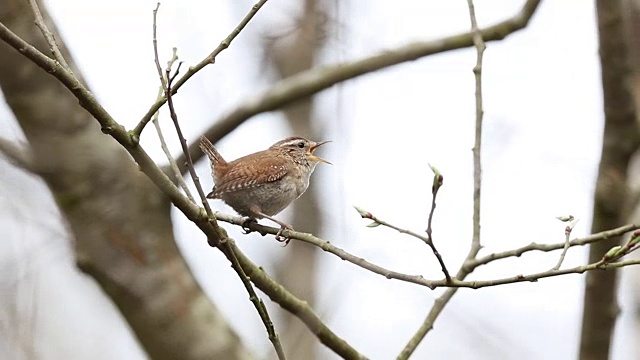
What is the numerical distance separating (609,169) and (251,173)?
4.84ft

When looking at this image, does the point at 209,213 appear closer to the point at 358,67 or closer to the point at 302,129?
the point at 358,67

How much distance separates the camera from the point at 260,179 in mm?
3662

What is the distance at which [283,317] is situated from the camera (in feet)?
18.8

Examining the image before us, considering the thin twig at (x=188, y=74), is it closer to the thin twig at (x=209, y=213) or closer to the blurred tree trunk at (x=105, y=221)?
the thin twig at (x=209, y=213)

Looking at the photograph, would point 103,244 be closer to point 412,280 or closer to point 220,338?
point 220,338

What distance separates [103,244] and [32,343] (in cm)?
79

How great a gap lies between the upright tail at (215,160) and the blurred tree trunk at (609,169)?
1.63 meters

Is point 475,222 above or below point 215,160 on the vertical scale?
above

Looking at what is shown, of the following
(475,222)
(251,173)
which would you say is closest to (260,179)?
(251,173)

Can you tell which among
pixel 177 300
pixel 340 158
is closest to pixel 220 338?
pixel 177 300

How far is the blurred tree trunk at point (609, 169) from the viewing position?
3.05 m

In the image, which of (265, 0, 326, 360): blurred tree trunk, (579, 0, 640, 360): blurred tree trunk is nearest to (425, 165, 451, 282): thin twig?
(579, 0, 640, 360): blurred tree trunk

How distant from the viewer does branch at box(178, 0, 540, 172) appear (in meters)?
4.01

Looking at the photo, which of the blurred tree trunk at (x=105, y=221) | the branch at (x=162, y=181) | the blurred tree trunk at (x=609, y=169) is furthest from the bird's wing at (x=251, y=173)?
the blurred tree trunk at (x=609, y=169)
